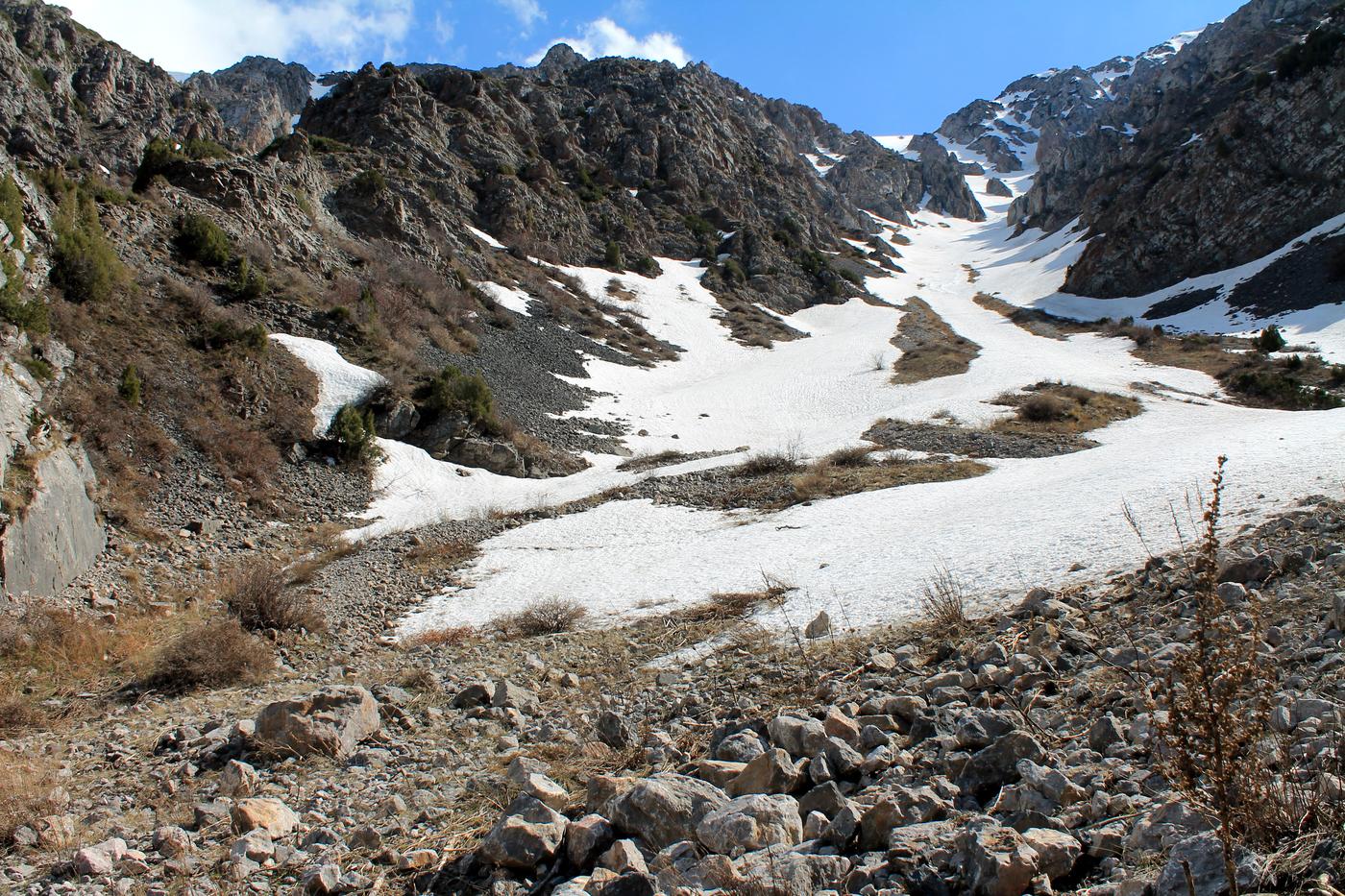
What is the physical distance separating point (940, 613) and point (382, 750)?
17.0 ft

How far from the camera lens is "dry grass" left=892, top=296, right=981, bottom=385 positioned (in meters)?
36.7

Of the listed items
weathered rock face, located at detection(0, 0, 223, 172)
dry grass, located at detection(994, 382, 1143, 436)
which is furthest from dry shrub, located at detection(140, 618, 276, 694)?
weathered rock face, located at detection(0, 0, 223, 172)

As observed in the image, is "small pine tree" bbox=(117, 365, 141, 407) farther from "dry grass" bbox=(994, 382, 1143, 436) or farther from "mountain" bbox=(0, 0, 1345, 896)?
"dry grass" bbox=(994, 382, 1143, 436)

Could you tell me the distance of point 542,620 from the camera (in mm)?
9711

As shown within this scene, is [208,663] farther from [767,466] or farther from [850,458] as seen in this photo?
[850,458]

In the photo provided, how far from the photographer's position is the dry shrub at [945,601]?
652 centimetres

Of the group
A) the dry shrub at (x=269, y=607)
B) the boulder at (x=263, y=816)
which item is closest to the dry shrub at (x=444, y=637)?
the dry shrub at (x=269, y=607)

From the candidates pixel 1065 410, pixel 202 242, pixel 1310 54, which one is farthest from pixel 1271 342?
pixel 202 242

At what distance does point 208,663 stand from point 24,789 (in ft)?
10.3

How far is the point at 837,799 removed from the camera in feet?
10.7

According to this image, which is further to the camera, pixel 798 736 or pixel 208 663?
pixel 208 663

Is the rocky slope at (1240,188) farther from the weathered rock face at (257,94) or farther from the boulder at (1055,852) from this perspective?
the weathered rock face at (257,94)

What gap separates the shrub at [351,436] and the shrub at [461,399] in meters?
3.31

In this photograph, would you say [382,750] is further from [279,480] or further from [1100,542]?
[279,480]
